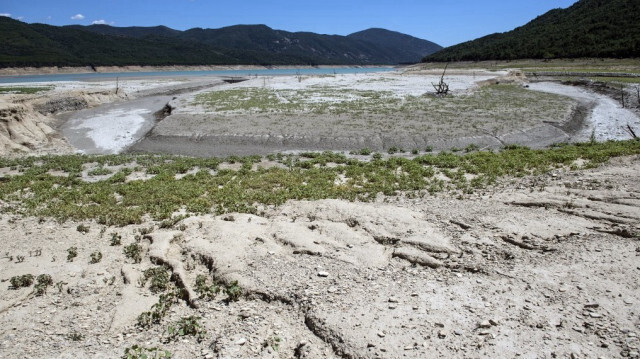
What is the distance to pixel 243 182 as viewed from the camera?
16.4m

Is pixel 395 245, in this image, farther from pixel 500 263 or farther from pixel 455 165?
pixel 455 165

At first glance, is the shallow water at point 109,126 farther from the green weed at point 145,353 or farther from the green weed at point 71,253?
the green weed at point 145,353

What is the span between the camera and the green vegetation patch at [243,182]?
43.8 ft

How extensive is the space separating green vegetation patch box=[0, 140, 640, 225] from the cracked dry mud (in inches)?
63.0

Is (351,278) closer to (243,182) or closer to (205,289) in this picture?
(205,289)

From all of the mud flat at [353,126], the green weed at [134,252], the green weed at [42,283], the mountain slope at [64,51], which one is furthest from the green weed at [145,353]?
the mountain slope at [64,51]

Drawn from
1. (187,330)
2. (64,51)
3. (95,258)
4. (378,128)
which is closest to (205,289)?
(187,330)

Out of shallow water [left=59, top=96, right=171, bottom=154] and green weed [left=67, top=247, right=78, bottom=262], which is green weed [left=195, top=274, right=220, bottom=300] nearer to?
green weed [left=67, top=247, right=78, bottom=262]

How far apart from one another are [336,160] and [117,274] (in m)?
13.6

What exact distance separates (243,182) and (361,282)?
9351mm

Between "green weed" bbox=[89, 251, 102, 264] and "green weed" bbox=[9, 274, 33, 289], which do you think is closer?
"green weed" bbox=[9, 274, 33, 289]

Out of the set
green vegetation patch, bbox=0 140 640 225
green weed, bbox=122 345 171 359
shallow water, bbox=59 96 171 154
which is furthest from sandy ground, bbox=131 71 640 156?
green weed, bbox=122 345 171 359

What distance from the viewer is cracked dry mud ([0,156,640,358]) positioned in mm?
6562

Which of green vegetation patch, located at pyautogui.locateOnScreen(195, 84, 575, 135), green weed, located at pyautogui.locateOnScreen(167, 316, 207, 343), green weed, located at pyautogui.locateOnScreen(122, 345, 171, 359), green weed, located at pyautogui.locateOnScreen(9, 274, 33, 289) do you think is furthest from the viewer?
green vegetation patch, located at pyautogui.locateOnScreen(195, 84, 575, 135)
